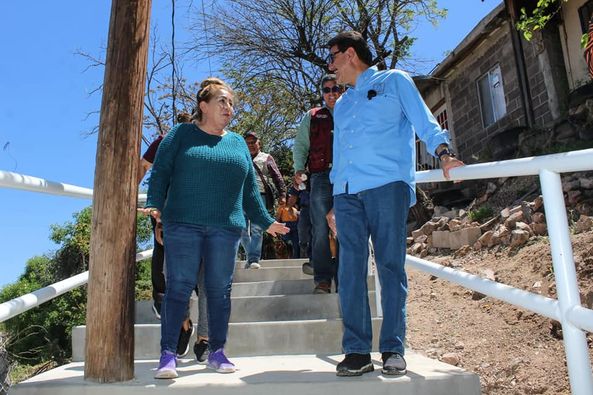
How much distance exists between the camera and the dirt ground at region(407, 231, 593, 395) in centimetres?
337

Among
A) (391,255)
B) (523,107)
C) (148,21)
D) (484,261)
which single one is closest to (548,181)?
(391,255)

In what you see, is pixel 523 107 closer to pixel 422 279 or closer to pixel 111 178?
pixel 422 279

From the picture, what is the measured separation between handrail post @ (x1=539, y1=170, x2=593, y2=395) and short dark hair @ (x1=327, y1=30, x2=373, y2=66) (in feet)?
3.92

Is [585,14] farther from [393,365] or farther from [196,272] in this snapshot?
[196,272]

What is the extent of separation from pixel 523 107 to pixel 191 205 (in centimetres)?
936

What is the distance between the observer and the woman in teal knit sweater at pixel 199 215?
9.11 feet

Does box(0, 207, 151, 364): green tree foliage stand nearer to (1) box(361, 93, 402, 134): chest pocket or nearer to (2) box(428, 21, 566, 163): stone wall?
(1) box(361, 93, 402, 134): chest pocket

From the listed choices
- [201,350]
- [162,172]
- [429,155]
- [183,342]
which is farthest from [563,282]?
[429,155]

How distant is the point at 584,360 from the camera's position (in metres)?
1.91

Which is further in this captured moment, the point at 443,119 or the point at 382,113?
the point at 443,119

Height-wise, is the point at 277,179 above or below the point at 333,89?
below

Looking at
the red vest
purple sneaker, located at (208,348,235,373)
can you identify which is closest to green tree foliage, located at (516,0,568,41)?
the red vest

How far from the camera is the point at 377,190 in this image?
2689mm

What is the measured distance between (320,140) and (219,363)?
2.09 meters
